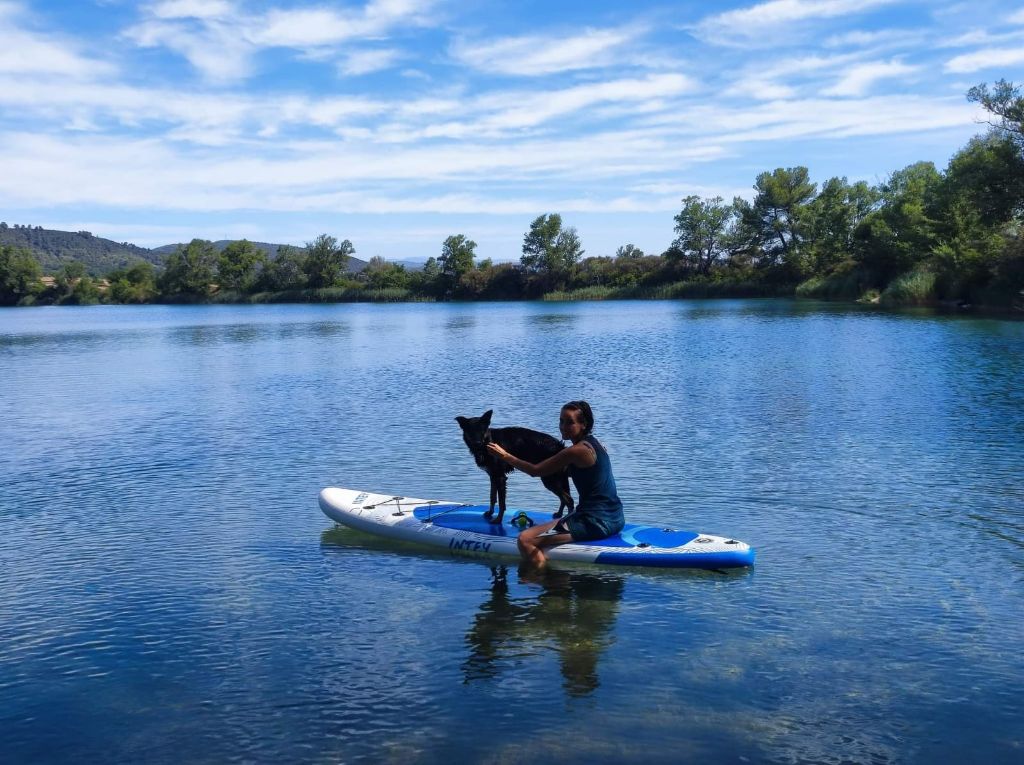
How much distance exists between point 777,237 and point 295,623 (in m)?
88.6

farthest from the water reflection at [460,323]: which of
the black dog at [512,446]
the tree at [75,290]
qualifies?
the tree at [75,290]

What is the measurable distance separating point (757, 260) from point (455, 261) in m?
36.2

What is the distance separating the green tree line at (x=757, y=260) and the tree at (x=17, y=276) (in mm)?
189

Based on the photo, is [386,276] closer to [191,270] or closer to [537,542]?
[191,270]

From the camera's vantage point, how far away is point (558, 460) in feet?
29.6

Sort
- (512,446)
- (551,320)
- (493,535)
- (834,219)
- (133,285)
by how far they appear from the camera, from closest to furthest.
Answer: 1. (512,446)
2. (493,535)
3. (551,320)
4. (834,219)
5. (133,285)

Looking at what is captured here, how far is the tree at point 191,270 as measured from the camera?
411 feet

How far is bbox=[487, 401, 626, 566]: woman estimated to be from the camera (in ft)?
29.2

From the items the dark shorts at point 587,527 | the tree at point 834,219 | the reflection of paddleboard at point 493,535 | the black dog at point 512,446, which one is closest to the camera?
the reflection of paddleboard at point 493,535

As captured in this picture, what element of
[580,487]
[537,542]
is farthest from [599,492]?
[537,542]

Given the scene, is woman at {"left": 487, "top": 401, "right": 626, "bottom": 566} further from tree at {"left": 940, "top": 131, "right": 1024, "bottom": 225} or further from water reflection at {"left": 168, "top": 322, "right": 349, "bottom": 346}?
tree at {"left": 940, "top": 131, "right": 1024, "bottom": 225}

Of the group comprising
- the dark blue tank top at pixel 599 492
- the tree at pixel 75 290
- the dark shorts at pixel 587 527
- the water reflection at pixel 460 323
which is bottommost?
the dark shorts at pixel 587 527

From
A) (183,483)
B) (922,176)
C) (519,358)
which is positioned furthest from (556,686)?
(922,176)

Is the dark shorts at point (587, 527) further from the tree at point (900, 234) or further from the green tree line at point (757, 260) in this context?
the tree at point (900, 234)
